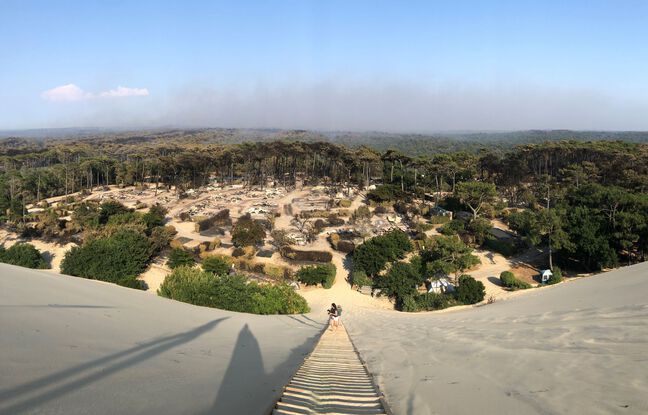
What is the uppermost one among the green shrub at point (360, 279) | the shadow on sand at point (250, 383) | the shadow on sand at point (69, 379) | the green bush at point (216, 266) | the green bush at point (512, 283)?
the shadow on sand at point (69, 379)

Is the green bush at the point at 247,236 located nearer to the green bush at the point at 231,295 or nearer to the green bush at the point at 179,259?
the green bush at the point at 179,259

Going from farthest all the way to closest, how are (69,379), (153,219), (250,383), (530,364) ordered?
(153,219), (530,364), (250,383), (69,379)

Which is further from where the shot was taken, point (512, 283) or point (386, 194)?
point (386, 194)

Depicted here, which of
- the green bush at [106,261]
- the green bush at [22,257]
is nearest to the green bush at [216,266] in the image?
the green bush at [106,261]

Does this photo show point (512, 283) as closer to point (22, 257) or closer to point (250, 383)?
point (250, 383)

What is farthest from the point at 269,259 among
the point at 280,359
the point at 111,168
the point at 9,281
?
the point at 111,168

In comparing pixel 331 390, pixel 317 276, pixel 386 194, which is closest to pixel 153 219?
pixel 317 276

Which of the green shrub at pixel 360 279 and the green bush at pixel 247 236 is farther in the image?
the green bush at pixel 247 236
